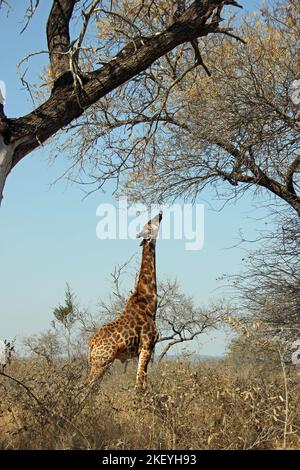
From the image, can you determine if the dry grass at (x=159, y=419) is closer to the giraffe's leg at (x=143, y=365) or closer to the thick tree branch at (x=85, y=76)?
the giraffe's leg at (x=143, y=365)

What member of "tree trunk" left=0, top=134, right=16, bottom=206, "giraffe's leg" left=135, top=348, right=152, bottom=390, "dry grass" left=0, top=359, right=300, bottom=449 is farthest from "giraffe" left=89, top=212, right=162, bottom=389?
"tree trunk" left=0, top=134, right=16, bottom=206

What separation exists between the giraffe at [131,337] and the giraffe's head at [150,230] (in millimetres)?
110

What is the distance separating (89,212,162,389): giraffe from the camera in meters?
8.14

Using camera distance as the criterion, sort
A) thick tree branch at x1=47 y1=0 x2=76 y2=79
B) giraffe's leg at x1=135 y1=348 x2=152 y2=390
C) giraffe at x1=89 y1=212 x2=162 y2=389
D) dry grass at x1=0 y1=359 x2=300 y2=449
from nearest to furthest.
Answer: dry grass at x1=0 y1=359 x2=300 y2=449 < thick tree branch at x1=47 y1=0 x2=76 y2=79 < giraffe's leg at x1=135 y1=348 x2=152 y2=390 < giraffe at x1=89 y1=212 x2=162 y2=389

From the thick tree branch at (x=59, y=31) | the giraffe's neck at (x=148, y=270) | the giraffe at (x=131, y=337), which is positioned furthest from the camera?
the giraffe's neck at (x=148, y=270)

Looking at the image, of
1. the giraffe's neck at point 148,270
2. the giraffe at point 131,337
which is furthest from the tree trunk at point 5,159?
the giraffe's neck at point 148,270

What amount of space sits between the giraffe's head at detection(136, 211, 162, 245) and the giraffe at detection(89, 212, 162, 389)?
11 cm

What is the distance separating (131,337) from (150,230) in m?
1.80

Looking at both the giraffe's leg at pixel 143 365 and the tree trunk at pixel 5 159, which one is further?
the giraffe's leg at pixel 143 365

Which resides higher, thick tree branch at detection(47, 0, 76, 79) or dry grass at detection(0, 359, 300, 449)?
thick tree branch at detection(47, 0, 76, 79)

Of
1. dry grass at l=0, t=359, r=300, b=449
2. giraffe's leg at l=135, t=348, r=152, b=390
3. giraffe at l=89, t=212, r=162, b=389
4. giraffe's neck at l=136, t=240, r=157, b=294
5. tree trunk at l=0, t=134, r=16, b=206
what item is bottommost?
dry grass at l=0, t=359, r=300, b=449

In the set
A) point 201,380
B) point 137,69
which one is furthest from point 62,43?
point 201,380

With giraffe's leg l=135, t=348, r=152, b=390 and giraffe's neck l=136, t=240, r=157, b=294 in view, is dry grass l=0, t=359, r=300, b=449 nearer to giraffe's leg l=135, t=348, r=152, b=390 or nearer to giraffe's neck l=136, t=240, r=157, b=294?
giraffe's leg l=135, t=348, r=152, b=390

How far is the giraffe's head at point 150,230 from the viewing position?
923 cm
